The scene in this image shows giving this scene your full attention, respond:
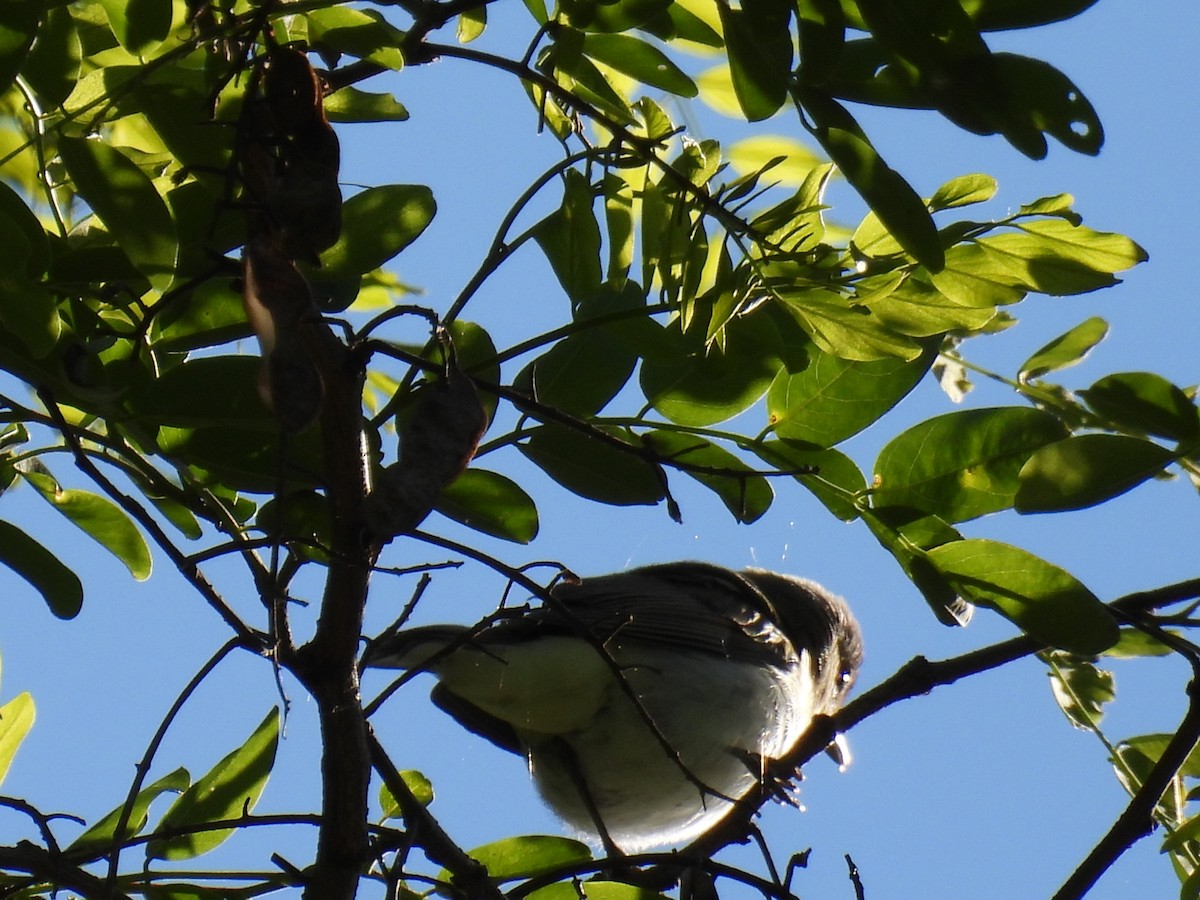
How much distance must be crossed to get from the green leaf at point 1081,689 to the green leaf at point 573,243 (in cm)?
110

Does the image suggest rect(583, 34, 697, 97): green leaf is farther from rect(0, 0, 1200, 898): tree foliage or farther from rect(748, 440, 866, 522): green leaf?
rect(748, 440, 866, 522): green leaf

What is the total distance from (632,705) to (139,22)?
2.15 meters

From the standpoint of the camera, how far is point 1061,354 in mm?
2279

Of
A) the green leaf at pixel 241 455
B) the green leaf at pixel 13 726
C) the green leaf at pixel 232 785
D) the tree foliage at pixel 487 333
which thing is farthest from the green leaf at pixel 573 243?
the green leaf at pixel 13 726

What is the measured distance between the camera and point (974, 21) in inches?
52.8

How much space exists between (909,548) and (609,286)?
586mm

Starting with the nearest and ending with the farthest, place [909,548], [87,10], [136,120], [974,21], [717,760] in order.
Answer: [974,21], [909,548], [87,10], [136,120], [717,760]

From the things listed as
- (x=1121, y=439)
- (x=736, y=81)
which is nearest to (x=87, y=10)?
(x=736, y=81)

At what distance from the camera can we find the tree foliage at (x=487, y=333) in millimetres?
1328

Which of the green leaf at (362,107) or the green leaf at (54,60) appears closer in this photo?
the green leaf at (54,60)

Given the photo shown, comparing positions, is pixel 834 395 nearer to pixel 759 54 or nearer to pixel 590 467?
pixel 590 467

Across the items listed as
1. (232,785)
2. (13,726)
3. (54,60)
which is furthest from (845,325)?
(13,726)

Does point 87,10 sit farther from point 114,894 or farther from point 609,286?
point 114,894

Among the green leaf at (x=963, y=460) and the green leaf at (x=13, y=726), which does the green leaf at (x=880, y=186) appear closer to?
the green leaf at (x=963, y=460)
